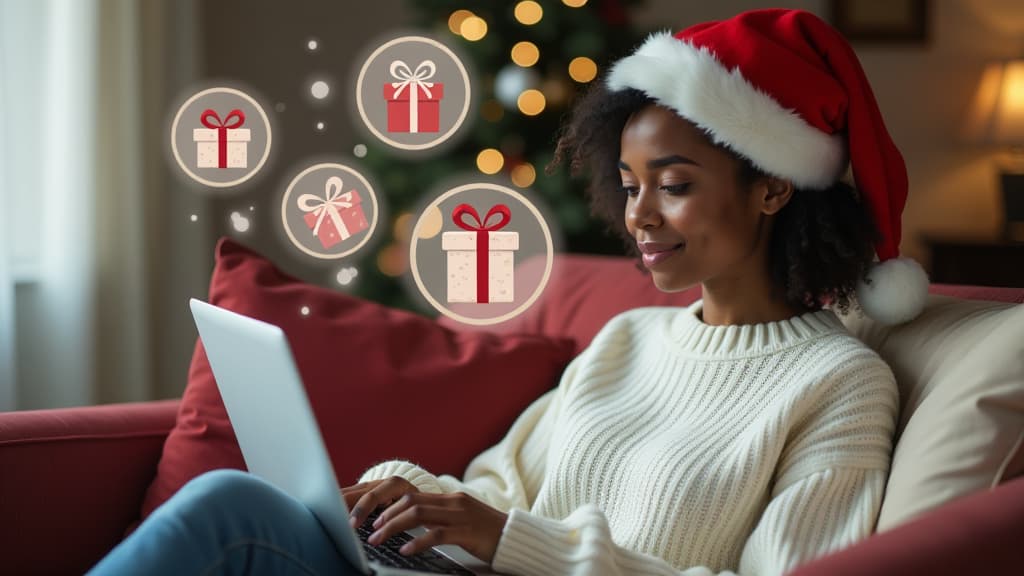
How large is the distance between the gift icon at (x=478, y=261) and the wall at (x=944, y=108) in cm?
282

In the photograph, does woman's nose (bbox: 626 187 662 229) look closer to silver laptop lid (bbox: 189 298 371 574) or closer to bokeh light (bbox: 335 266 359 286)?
silver laptop lid (bbox: 189 298 371 574)

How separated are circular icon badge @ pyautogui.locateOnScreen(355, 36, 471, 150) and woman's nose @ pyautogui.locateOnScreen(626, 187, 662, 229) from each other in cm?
64

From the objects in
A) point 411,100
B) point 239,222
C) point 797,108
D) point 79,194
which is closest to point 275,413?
point 797,108

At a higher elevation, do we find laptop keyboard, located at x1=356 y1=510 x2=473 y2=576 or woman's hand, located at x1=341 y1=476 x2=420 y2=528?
woman's hand, located at x1=341 y1=476 x2=420 y2=528

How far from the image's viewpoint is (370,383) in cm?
174

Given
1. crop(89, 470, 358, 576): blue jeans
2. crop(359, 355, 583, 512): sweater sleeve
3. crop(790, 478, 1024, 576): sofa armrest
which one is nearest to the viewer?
crop(790, 478, 1024, 576): sofa armrest

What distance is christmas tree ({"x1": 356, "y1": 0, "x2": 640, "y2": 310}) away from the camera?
2924 millimetres

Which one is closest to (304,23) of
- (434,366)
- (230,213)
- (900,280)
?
(230,213)

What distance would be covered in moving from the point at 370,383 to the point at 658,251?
1.77 feet

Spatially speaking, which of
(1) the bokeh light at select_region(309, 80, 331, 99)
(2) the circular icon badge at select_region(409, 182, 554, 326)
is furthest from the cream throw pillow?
(1) the bokeh light at select_region(309, 80, 331, 99)

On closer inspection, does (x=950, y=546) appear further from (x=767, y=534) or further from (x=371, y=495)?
(x=371, y=495)

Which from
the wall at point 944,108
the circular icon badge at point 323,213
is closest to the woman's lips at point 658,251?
the circular icon badge at point 323,213

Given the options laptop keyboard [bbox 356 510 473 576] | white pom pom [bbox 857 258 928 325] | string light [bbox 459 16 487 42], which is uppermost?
string light [bbox 459 16 487 42]

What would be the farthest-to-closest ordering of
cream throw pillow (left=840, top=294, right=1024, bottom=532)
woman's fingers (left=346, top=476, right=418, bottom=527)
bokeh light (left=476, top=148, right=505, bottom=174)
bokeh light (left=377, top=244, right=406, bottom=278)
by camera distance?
bokeh light (left=377, top=244, right=406, bottom=278) < bokeh light (left=476, top=148, right=505, bottom=174) < woman's fingers (left=346, top=476, right=418, bottom=527) < cream throw pillow (left=840, top=294, right=1024, bottom=532)
